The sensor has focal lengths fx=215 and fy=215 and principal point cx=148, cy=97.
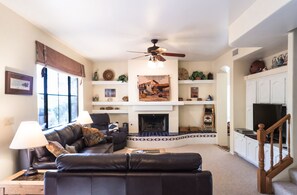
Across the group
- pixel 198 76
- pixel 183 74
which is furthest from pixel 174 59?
pixel 198 76

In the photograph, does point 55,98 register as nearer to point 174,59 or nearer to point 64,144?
point 64,144

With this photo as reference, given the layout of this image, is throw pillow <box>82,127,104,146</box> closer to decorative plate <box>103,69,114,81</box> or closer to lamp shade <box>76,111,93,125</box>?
lamp shade <box>76,111,93,125</box>

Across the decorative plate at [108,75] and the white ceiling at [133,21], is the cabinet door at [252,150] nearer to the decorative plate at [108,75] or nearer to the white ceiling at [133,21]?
the white ceiling at [133,21]

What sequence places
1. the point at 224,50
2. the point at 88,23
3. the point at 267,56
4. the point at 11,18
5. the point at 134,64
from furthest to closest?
the point at 134,64 < the point at 224,50 < the point at 267,56 < the point at 88,23 < the point at 11,18

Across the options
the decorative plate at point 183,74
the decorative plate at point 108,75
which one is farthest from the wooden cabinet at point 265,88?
the decorative plate at point 108,75

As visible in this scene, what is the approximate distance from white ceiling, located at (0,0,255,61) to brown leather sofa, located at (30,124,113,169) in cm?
188

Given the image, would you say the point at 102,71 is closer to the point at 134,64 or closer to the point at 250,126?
the point at 134,64

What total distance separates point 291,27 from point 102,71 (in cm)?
582

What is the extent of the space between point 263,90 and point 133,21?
3.23 m

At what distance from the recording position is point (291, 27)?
2.84m

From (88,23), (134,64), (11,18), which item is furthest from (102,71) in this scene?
(11,18)

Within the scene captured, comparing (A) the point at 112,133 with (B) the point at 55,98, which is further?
(A) the point at 112,133

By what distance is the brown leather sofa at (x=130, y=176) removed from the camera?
6.45ft

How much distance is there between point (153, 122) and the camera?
7.22 meters
